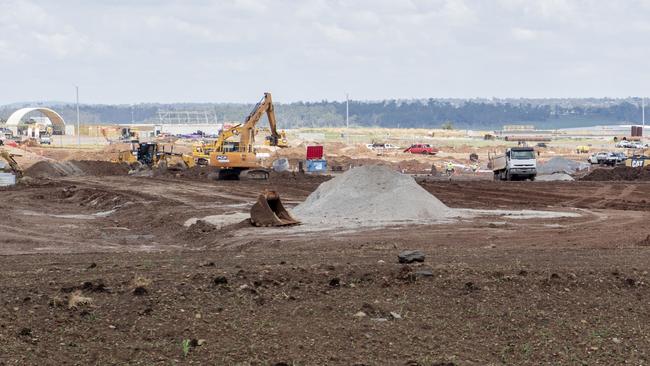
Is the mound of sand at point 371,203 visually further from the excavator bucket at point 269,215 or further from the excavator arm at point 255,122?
the excavator arm at point 255,122

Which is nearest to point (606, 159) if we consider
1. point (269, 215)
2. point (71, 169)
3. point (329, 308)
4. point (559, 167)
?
point (559, 167)

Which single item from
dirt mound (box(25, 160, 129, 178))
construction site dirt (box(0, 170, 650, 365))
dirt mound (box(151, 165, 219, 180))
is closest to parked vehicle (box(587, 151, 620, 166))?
dirt mound (box(151, 165, 219, 180))

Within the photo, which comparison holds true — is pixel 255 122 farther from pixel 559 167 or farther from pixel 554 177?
pixel 559 167

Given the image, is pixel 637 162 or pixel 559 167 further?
pixel 637 162

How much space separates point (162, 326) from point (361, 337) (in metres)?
2.23

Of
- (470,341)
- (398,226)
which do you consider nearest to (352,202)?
(398,226)

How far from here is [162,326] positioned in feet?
38.1

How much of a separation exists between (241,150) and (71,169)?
1351 cm

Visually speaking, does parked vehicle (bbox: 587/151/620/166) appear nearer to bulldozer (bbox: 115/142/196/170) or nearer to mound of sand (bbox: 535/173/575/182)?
mound of sand (bbox: 535/173/575/182)

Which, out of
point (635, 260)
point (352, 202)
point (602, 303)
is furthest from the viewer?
point (352, 202)

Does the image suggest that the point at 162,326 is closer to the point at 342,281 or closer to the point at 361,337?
the point at 361,337

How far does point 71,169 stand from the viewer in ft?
212

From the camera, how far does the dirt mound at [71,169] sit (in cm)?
6159

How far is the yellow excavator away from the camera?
55250 millimetres
